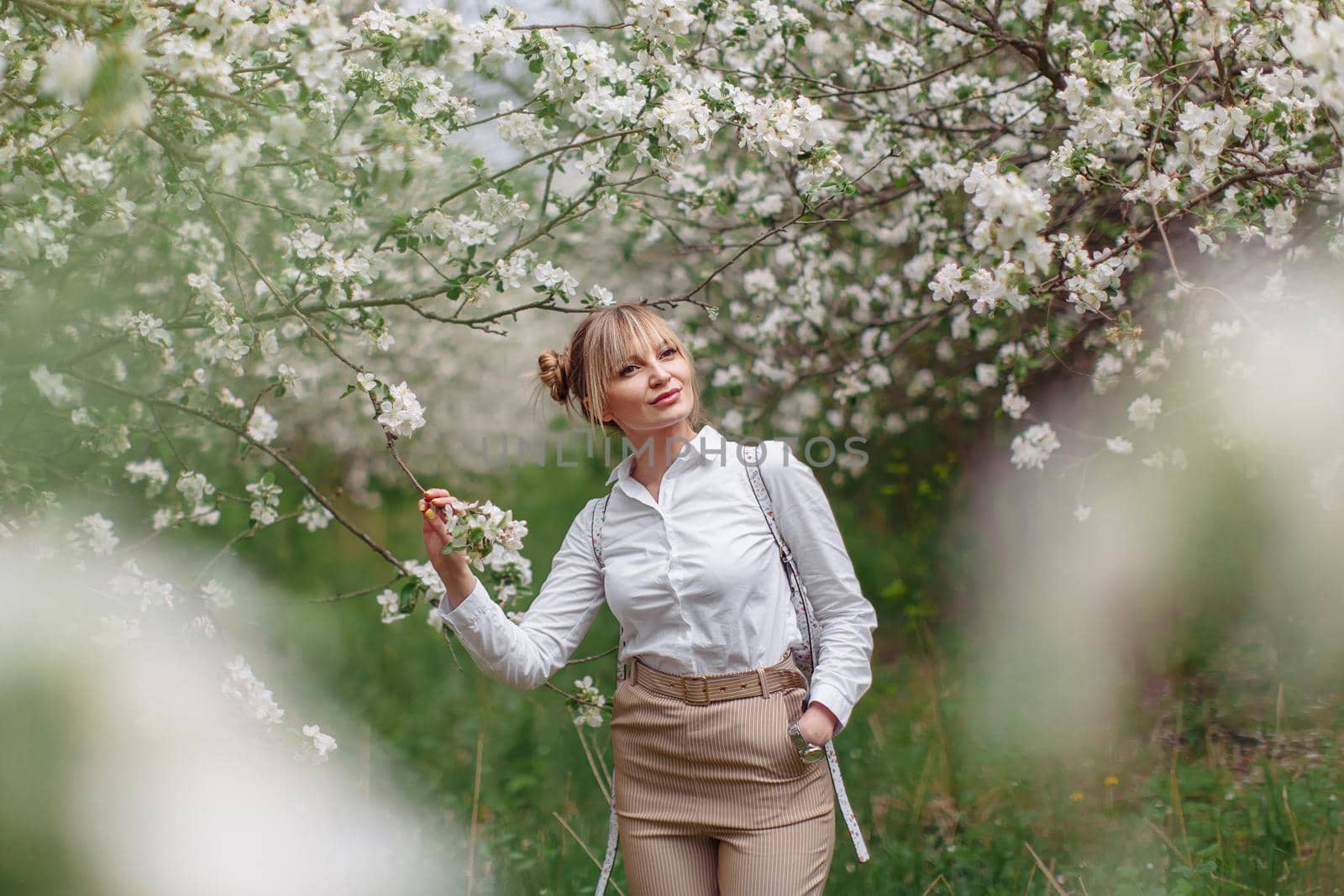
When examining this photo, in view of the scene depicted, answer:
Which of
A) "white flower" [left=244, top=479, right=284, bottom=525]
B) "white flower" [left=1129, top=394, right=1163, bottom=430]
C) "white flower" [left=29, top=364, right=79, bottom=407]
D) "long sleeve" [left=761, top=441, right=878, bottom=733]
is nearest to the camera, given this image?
"long sleeve" [left=761, top=441, right=878, bottom=733]

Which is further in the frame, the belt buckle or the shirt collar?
the shirt collar

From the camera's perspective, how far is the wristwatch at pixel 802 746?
1.93m

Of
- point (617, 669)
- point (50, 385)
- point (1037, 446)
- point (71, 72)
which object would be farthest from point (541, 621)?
point (1037, 446)

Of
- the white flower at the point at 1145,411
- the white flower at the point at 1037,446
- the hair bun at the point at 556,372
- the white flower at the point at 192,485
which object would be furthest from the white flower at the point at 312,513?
the white flower at the point at 1145,411

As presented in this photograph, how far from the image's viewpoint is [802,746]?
1937 mm

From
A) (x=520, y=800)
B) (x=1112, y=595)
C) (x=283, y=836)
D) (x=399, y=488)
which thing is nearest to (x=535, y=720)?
(x=520, y=800)

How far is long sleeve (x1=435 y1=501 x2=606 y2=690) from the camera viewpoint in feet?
6.41

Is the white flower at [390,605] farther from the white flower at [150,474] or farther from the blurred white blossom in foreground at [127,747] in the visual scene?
the white flower at [150,474]

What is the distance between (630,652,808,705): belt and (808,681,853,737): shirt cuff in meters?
0.06

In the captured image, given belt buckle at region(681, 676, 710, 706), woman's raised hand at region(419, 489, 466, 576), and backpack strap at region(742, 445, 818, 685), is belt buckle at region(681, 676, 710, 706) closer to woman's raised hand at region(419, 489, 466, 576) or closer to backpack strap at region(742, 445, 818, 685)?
backpack strap at region(742, 445, 818, 685)

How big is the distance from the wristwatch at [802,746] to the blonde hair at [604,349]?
0.60 meters

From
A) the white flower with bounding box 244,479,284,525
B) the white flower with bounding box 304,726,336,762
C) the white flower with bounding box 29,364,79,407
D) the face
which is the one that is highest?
the white flower with bounding box 29,364,79,407

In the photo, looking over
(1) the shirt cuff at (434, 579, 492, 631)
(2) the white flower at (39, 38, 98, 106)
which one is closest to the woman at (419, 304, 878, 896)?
(1) the shirt cuff at (434, 579, 492, 631)

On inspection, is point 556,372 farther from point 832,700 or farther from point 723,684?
point 832,700
